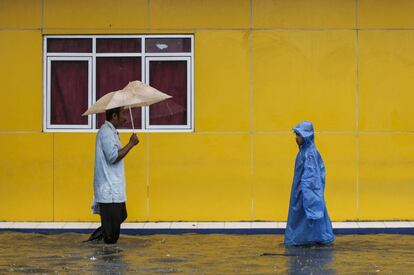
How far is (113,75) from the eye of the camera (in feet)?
55.8

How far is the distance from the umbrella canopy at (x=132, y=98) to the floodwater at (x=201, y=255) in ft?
5.61

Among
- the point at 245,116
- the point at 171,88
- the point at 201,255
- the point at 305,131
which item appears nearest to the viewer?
the point at 201,255

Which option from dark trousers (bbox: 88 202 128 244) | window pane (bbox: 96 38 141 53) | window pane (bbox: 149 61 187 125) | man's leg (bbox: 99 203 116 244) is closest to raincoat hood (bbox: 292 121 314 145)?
dark trousers (bbox: 88 202 128 244)

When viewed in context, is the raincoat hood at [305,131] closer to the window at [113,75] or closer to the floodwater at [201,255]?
the floodwater at [201,255]

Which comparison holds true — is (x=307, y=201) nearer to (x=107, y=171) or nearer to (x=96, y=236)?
(x=107, y=171)

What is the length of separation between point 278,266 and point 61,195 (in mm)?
5437

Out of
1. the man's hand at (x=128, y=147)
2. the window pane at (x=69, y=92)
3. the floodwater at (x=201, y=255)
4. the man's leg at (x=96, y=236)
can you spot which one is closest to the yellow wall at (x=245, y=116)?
the window pane at (x=69, y=92)

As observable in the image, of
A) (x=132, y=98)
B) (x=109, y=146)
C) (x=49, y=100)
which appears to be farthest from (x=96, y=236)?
(x=49, y=100)

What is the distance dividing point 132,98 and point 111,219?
1481mm

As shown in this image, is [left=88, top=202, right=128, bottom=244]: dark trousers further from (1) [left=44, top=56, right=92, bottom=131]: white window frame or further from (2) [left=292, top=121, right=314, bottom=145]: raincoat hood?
(1) [left=44, top=56, right=92, bottom=131]: white window frame

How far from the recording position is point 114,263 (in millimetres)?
12633

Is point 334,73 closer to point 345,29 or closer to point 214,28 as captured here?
point 345,29

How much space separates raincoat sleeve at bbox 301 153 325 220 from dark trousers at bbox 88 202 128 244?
2214 millimetres

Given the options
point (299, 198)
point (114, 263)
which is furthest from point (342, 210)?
point (114, 263)
